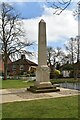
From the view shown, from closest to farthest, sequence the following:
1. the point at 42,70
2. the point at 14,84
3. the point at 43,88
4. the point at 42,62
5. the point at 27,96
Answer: the point at 27,96
the point at 43,88
the point at 42,70
the point at 42,62
the point at 14,84

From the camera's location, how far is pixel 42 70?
16531mm

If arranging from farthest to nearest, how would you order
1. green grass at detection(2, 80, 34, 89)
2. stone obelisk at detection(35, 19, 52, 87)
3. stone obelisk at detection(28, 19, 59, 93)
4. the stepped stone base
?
green grass at detection(2, 80, 34, 89), stone obelisk at detection(35, 19, 52, 87), stone obelisk at detection(28, 19, 59, 93), the stepped stone base

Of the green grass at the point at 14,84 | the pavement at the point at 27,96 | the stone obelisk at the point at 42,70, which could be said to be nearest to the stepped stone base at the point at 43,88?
the stone obelisk at the point at 42,70

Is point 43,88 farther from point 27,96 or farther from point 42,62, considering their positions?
point 27,96

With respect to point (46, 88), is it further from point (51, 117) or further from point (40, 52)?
point (51, 117)

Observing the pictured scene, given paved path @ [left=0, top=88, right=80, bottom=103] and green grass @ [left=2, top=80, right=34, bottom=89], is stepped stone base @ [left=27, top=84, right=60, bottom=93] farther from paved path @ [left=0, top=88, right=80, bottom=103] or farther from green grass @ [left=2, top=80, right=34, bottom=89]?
green grass @ [left=2, top=80, right=34, bottom=89]

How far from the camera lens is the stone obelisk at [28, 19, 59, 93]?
16030mm

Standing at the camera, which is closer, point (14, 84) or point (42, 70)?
point (42, 70)

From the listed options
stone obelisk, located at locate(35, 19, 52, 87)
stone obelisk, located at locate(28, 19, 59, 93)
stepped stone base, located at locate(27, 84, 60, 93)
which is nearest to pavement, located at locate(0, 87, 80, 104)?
stepped stone base, located at locate(27, 84, 60, 93)

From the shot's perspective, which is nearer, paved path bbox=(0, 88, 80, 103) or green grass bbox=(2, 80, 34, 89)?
paved path bbox=(0, 88, 80, 103)

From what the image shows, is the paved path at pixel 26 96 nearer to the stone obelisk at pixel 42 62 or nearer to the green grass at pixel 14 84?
the stone obelisk at pixel 42 62

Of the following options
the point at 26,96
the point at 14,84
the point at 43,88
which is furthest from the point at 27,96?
the point at 14,84

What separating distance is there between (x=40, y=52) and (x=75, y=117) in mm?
10088

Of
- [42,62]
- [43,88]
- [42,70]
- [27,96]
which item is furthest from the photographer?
[42,62]
